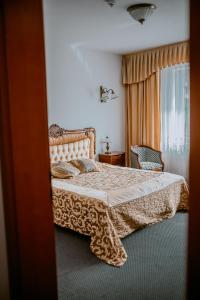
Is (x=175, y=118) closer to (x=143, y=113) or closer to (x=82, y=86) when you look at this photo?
(x=143, y=113)

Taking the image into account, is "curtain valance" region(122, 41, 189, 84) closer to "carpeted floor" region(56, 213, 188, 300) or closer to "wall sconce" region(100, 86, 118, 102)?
"wall sconce" region(100, 86, 118, 102)

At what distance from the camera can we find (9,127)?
121 cm

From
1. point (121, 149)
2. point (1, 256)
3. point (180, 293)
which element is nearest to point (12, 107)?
point (1, 256)

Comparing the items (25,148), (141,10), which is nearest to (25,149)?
(25,148)

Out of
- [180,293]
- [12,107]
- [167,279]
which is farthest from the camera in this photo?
[167,279]

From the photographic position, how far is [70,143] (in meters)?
5.04

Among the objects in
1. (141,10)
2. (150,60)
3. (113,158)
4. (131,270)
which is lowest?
(131,270)

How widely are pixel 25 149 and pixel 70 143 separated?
3784 mm

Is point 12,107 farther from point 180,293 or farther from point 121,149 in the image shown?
point 121,149

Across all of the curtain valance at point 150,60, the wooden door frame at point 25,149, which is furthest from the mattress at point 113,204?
the curtain valance at point 150,60

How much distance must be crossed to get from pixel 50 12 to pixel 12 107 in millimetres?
2551

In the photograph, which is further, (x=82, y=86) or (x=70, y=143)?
(x=82, y=86)

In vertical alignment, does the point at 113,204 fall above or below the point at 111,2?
below

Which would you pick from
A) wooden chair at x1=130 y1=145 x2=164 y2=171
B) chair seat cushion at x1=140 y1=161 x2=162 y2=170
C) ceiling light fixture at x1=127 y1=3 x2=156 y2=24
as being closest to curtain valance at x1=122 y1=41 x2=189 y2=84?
wooden chair at x1=130 y1=145 x2=164 y2=171
